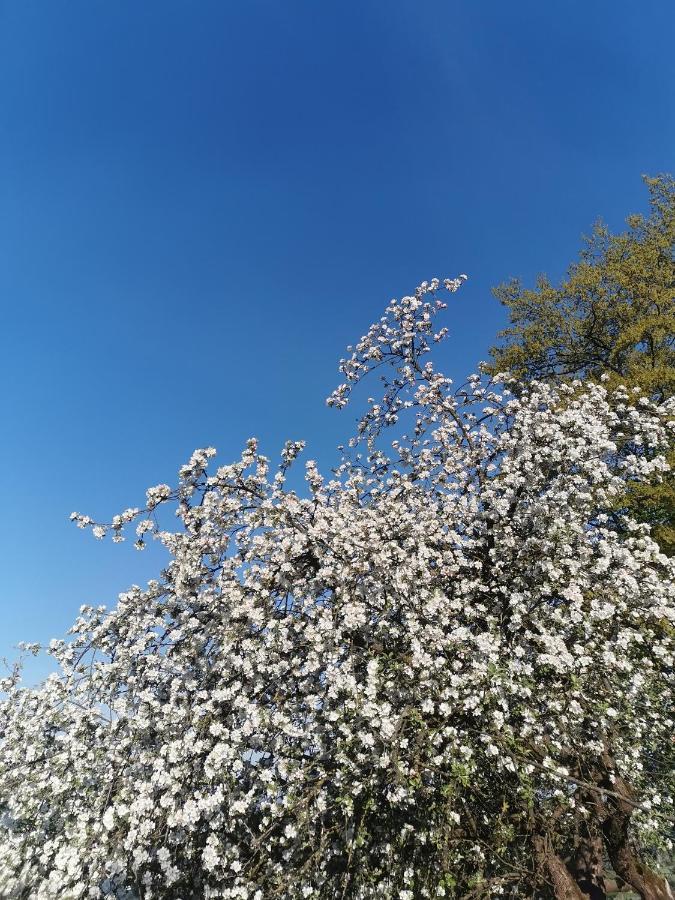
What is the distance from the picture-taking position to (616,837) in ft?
29.4

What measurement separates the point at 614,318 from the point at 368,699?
16.7 meters

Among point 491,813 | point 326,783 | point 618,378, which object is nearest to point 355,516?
point 326,783

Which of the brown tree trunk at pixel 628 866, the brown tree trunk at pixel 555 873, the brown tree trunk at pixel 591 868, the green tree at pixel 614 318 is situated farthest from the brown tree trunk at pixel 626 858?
the green tree at pixel 614 318

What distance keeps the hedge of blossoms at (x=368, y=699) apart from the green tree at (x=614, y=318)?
825 centimetres

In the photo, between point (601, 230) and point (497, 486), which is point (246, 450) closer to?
point (497, 486)

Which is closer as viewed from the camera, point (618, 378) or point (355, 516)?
point (355, 516)

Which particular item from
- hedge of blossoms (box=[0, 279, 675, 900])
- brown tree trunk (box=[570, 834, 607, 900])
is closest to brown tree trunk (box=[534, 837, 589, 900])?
hedge of blossoms (box=[0, 279, 675, 900])

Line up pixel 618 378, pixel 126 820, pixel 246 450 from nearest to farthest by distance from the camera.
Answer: pixel 126 820 < pixel 246 450 < pixel 618 378

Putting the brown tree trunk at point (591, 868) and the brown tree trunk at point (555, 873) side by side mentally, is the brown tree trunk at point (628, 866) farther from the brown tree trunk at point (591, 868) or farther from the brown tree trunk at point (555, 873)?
the brown tree trunk at point (591, 868)

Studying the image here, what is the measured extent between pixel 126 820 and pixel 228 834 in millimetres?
1372

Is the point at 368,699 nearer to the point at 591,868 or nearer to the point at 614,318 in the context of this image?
the point at 591,868

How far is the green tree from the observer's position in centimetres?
1639

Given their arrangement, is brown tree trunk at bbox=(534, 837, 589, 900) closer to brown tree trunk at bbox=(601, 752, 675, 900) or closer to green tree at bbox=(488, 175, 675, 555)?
brown tree trunk at bbox=(601, 752, 675, 900)

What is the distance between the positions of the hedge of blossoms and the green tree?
27.1ft
